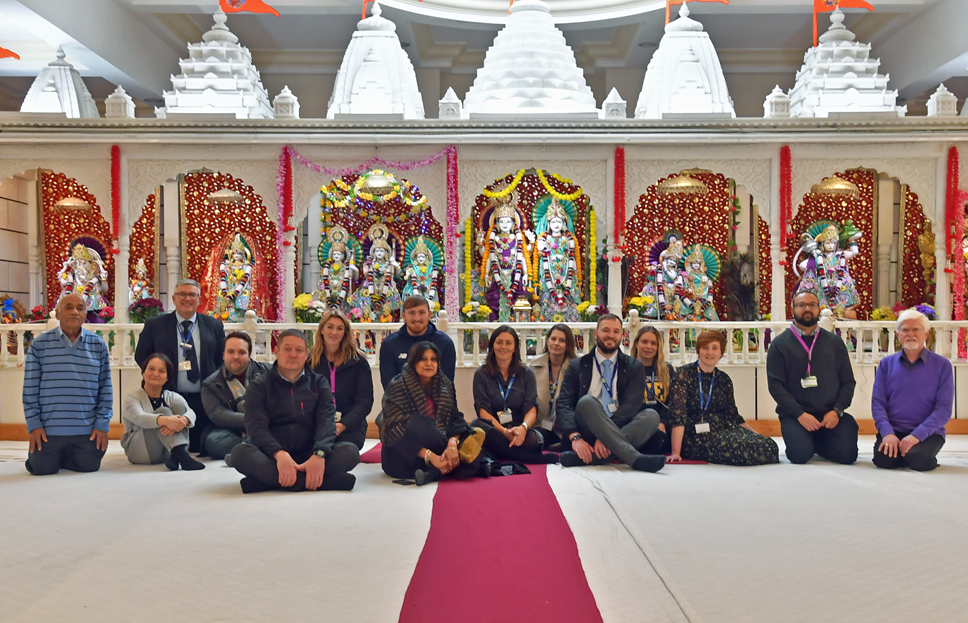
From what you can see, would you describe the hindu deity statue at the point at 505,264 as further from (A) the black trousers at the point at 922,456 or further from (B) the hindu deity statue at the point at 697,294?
(A) the black trousers at the point at 922,456

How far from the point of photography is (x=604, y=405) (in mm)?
6090

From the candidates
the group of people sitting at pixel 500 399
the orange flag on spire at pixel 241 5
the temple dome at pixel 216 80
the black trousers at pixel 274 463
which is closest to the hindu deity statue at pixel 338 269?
the temple dome at pixel 216 80

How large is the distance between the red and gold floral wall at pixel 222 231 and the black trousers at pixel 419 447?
24.9 ft

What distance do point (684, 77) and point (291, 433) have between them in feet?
33.2

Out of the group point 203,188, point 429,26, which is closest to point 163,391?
point 203,188

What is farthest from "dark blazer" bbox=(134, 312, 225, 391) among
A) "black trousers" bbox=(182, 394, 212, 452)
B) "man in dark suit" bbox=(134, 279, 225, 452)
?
"black trousers" bbox=(182, 394, 212, 452)

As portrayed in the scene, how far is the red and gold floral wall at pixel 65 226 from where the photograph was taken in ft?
43.2

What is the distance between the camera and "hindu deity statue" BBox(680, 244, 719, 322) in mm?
12234

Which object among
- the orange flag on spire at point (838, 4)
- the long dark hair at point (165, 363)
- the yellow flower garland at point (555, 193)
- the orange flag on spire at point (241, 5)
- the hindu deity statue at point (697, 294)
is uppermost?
the orange flag on spire at point (241, 5)

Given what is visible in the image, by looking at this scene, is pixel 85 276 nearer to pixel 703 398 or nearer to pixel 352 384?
pixel 352 384

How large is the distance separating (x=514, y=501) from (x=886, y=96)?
1167cm

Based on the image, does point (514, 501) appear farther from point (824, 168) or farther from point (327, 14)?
point (327, 14)

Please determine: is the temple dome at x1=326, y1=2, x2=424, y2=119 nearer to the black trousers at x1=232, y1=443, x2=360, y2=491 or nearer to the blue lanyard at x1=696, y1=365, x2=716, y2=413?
the blue lanyard at x1=696, y1=365, x2=716, y2=413

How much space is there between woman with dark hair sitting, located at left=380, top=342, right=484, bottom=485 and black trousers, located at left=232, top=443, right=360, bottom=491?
Answer: 1.31 ft
